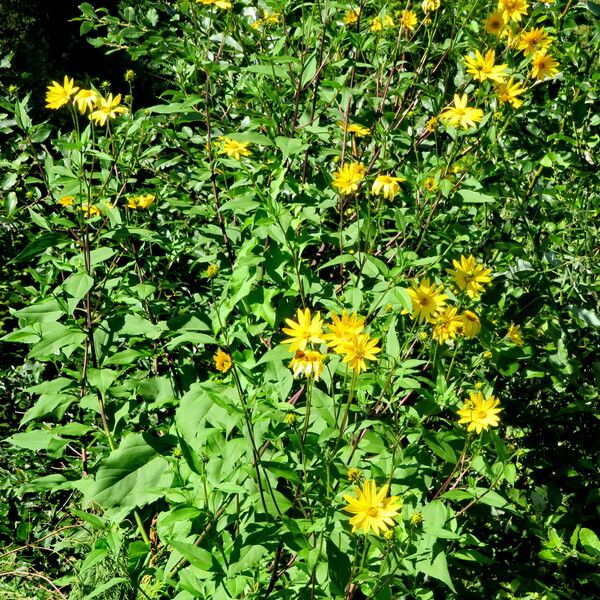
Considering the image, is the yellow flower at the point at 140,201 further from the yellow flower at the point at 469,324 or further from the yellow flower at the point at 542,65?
the yellow flower at the point at 542,65

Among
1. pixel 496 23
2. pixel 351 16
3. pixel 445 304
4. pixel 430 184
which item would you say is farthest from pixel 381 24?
pixel 445 304

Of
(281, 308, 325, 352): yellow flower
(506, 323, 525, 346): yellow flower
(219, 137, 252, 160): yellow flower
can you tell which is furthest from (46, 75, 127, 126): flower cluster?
(506, 323, 525, 346): yellow flower

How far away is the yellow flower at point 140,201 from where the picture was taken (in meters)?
2.35

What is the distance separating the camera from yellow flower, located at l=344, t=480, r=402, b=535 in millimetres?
1422

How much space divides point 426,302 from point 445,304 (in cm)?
8

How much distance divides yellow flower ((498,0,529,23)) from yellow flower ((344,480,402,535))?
141cm

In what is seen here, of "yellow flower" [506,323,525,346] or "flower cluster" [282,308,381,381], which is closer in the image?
"flower cluster" [282,308,381,381]

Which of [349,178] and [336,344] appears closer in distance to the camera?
[336,344]

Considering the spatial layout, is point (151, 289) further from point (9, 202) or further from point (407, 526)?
point (407, 526)

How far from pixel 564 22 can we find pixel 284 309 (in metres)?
1.64

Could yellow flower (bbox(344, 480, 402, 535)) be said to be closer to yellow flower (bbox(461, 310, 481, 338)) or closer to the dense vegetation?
the dense vegetation

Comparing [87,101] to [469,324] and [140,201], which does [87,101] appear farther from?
[469,324]

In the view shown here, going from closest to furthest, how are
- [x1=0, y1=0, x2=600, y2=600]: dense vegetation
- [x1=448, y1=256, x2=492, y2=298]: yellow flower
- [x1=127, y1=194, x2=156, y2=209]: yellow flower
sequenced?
[x1=0, y1=0, x2=600, y2=600]: dense vegetation < [x1=448, y1=256, x2=492, y2=298]: yellow flower < [x1=127, y1=194, x2=156, y2=209]: yellow flower

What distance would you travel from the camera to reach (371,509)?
1447 mm
